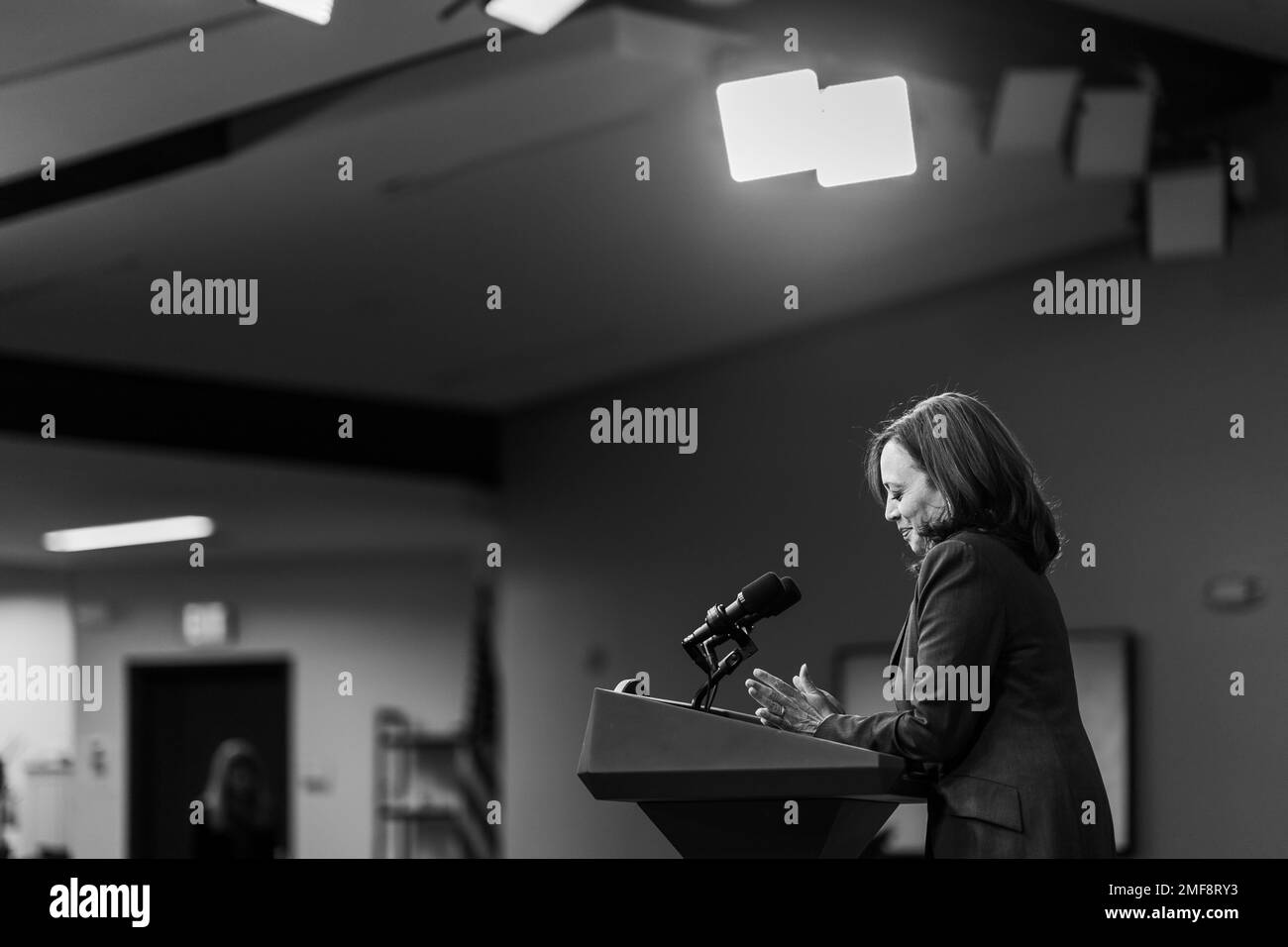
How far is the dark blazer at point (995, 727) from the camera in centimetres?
176

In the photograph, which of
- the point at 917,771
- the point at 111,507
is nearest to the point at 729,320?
the point at 111,507

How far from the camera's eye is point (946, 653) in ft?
5.84

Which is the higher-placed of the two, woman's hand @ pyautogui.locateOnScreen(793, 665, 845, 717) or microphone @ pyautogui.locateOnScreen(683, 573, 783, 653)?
microphone @ pyautogui.locateOnScreen(683, 573, 783, 653)

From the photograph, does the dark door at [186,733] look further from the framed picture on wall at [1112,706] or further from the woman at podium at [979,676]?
the woman at podium at [979,676]

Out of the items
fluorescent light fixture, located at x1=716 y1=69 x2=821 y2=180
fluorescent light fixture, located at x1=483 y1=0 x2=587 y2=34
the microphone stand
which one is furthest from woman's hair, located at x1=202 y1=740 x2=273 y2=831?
the microphone stand

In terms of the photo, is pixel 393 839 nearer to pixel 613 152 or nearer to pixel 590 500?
pixel 590 500

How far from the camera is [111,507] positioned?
26.4 ft

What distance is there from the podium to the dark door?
830 centimetres

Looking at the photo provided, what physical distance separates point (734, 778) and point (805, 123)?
242 centimetres

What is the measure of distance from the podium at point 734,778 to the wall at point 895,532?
3.47m

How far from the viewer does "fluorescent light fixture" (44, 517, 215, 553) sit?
854cm

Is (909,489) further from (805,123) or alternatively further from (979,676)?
(805,123)

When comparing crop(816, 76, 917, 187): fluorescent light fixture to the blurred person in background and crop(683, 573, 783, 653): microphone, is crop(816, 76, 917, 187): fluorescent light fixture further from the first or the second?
the blurred person in background

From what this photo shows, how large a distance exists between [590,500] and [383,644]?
2434 millimetres
